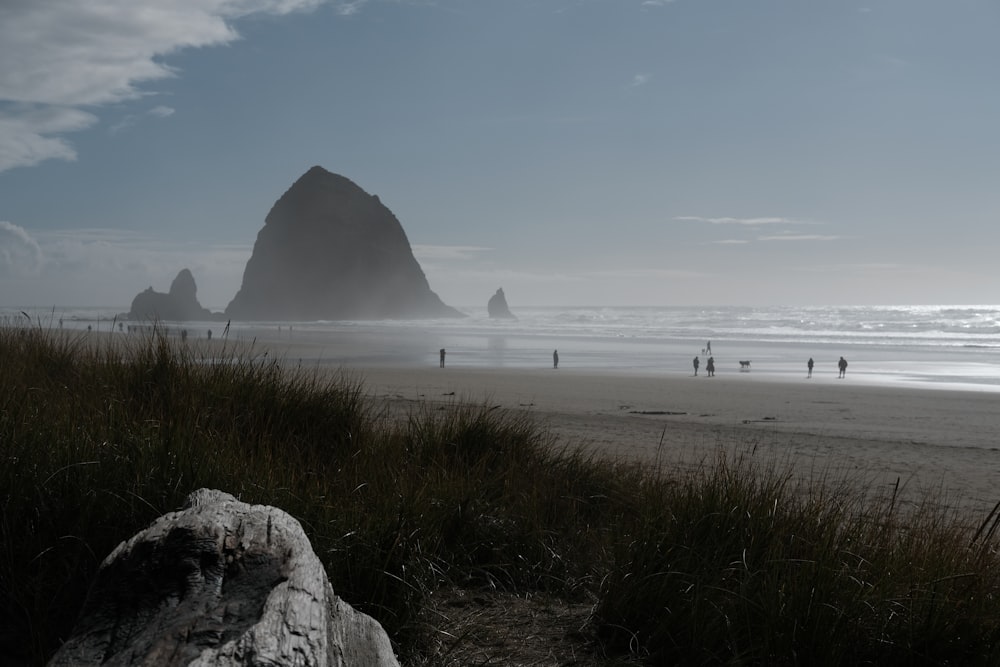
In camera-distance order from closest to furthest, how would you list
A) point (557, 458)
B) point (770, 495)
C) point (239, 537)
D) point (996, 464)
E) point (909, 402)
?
point (239, 537) → point (770, 495) → point (557, 458) → point (996, 464) → point (909, 402)

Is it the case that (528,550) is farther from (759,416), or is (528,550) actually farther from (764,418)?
(759,416)

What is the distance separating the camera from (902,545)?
3.76 m

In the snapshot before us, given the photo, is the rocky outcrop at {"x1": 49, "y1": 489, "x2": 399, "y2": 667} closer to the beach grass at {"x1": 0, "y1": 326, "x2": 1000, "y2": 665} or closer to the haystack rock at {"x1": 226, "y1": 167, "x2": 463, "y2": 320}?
the beach grass at {"x1": 0, "y1": 326, "x2": 1000, "y2": 665}

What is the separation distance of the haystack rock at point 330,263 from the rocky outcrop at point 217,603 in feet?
450

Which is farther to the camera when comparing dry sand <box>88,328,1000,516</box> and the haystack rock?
the haystack rock

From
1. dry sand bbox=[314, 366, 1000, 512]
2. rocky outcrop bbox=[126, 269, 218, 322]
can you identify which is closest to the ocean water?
dry sand bbox=[314, 366, 1000, 512]

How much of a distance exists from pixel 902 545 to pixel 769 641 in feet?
3.62

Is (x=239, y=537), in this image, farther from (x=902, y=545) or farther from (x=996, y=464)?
(x=996, y=464)

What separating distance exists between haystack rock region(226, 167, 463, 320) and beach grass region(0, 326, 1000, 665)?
443ft

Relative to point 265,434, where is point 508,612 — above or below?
below

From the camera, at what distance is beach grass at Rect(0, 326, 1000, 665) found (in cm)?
321

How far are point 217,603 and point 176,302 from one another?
5090 inches

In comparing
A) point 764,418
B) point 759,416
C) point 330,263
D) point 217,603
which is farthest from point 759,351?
point 330,263

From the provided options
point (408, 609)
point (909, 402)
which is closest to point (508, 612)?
point (408, 609)
